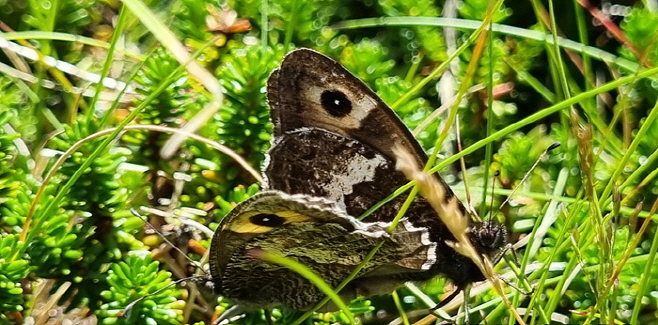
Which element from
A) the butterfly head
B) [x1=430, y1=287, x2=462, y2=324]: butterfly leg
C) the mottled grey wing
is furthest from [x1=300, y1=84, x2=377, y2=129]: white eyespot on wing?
[x1=430, y1=287, x2=462, y2=324]: butterfly leg

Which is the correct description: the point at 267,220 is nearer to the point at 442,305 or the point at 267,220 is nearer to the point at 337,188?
the point at 337,188

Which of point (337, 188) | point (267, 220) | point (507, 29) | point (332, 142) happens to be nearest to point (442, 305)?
point (337, 188)

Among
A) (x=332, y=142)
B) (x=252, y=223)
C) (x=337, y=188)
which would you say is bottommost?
(x=252, y=223)

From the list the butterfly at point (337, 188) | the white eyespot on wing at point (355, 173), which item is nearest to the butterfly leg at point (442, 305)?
the butterfly at point (337, 188)

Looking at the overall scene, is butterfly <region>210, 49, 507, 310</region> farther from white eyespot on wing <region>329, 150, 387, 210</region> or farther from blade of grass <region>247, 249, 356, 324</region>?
blade of grass <region>247, 249, 356, 324</region>

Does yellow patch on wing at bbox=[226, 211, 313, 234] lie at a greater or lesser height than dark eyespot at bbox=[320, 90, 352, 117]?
lesser

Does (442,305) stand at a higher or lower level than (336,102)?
lower

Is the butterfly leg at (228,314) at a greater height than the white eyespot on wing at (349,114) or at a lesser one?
lesser

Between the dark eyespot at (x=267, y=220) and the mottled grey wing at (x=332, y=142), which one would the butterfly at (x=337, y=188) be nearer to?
the mottled grey wing at (x=332, y=142)
